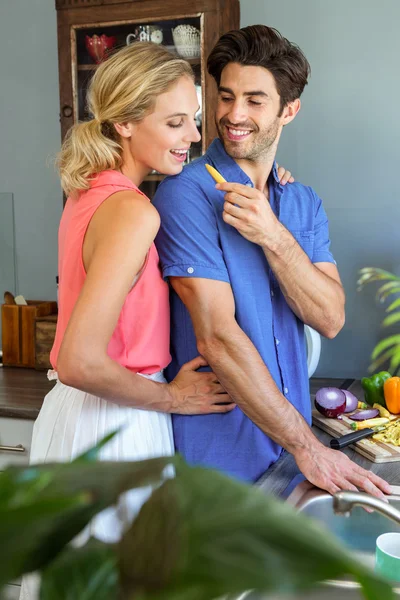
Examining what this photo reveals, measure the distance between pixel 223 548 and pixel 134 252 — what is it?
104cm

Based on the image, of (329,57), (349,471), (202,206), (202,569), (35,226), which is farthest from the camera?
(35,226)

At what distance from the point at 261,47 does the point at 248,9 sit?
1.15 m

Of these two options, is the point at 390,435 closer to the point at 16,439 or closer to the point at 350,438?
the point at 350,438

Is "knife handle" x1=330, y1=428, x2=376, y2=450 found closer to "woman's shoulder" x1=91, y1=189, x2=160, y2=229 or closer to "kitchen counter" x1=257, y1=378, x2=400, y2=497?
"kitchen counter" x1=257, y1=378, x2=400, y2=497

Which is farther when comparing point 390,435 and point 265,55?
point 390,435

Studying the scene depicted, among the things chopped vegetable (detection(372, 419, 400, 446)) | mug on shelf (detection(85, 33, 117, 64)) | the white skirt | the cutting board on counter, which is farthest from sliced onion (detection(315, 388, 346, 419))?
mug on shelf (detection(85, 33, 117, 64))

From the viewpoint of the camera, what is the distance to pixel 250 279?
1.51 meters

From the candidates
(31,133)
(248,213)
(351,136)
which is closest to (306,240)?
(248,213)

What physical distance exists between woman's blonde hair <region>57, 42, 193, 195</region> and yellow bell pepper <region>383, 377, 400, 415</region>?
0.94 meters

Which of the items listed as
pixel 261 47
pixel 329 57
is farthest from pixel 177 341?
pixel 329 57

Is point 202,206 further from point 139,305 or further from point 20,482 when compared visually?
point 20,482

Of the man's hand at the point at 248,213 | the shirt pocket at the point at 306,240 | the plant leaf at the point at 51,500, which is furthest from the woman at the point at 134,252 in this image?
the plant leaf at the point at 51,500

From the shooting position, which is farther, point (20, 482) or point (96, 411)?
point (96, 411)

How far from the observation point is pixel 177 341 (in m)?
1.54
